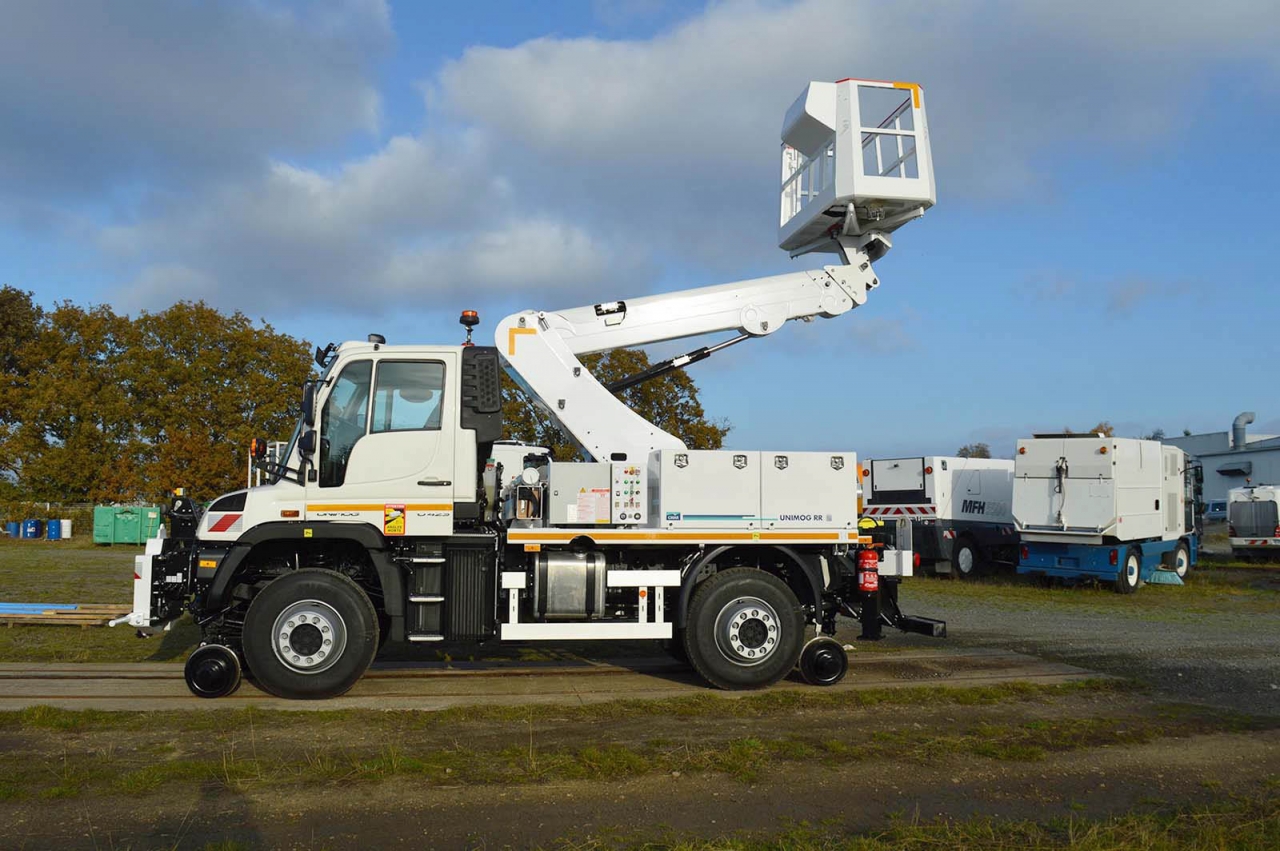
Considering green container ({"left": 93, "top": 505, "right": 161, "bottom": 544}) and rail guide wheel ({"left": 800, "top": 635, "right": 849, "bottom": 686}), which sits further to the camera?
green container ({"left": 93, "top": 505, "right": 161, "bottom": 544})

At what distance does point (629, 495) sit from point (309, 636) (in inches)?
124

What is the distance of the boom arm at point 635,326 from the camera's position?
9.98m

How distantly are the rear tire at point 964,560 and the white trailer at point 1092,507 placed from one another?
225cm

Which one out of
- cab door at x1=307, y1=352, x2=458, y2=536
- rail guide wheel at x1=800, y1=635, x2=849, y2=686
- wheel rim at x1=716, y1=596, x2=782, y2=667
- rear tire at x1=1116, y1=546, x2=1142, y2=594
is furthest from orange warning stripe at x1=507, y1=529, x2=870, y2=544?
rear tire at x1=1116, y1=546, x2=1142, y2=594

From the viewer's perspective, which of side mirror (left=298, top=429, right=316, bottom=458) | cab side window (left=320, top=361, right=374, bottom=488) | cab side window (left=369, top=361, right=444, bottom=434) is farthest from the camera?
cab side window (left=369, top=361, right=444, bottom=434)

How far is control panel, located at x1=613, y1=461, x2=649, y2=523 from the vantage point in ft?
29.6

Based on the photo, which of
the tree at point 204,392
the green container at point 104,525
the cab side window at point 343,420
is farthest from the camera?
the tree at point 204,392

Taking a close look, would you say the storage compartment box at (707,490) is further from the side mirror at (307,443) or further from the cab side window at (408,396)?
the side mirror at (307,443)

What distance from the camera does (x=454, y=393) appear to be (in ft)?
29.3

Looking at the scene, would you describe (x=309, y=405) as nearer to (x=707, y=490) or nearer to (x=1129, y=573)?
(x=707, y=490)

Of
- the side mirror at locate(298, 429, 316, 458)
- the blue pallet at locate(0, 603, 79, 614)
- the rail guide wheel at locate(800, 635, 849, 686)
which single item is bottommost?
the rail guide wheel at locate(800, 635, 849, 686)

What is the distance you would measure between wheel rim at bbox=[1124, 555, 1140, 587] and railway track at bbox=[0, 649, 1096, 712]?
1017 cm

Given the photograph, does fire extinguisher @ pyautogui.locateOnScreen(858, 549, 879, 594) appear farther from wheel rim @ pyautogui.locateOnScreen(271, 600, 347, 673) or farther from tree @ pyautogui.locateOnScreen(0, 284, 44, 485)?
tree @ pyautogui.locateOnScreen(0, 284, 44, 485)

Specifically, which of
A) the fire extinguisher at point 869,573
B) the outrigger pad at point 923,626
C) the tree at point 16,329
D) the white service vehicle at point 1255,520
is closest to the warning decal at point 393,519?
the fire extinguisher at point 869,573
